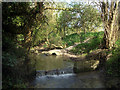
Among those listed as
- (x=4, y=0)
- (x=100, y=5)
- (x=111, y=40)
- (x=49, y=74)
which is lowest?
(x=49, y=74)

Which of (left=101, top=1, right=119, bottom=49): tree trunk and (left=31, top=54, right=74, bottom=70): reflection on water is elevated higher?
(left=101, top=1, right=119, bottom=49): tree trunk

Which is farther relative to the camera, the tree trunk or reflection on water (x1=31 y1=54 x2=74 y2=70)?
the tree trunk

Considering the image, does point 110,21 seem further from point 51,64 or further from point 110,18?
point 51,64

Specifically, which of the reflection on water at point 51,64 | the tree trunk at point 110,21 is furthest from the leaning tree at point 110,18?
the reflection on water at point 51,64

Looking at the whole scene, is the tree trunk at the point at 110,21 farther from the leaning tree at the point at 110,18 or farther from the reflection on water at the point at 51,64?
the reflection on water at the point at 51,64

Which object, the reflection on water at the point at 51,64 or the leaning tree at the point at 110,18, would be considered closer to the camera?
the reflection on water at the point at 51,64

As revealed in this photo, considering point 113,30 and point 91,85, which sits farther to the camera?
point 113,30

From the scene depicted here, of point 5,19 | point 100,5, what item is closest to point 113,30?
point 100,5

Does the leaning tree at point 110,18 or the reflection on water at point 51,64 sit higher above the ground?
the leaning tree at point 110,18

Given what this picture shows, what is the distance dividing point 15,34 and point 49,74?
11.3 ft

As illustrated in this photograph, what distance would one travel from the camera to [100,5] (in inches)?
457

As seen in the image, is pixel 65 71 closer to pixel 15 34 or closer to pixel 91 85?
pixel 91 85

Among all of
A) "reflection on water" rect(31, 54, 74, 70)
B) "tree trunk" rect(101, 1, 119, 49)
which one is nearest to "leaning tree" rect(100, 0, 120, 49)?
"tree trunk" rect(101, 1, 119, 49)

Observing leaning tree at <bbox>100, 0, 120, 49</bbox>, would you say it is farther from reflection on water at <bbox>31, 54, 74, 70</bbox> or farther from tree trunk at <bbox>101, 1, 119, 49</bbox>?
reflection on water at <bbox>31, 54, 74, 70</bbox>
